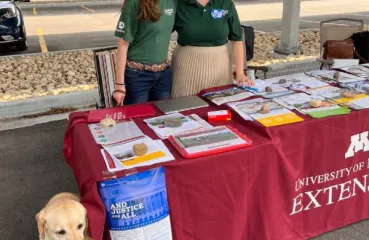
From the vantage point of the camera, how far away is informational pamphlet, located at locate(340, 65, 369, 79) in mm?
3404

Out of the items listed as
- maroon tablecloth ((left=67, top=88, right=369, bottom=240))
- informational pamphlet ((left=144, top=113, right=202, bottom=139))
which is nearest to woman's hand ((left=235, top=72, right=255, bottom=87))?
maroon tablecloth ((left=67, top=88, right=369, bottom=240))

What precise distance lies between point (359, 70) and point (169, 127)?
192 centimetres

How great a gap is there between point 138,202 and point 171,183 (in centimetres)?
20

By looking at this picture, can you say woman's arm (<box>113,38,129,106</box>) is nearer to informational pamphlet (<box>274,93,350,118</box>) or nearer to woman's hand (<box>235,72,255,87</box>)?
woman's hand (<box>235,72,255,87</box>)

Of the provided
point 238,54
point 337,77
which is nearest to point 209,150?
point 238,54

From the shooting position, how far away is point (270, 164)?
2334mm

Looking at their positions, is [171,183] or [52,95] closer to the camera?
[171,183]

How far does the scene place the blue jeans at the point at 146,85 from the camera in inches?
116

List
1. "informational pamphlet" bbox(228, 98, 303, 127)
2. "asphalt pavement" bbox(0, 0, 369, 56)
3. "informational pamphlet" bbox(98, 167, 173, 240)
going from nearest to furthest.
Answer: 1. "informational pamphlet" bbox(98, 167, 173, 240)
2. "informational pamphlet" bbox(228, 98, 303, 127)
3. "asphalt pavement" bbox(0, 0, 369, 56)

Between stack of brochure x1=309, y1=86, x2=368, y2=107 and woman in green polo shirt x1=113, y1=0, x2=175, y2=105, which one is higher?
woman in green polo shirt x1=113, y1=0, x2=175, y2=105

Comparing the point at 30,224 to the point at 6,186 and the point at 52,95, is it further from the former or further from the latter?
the point at 52,95

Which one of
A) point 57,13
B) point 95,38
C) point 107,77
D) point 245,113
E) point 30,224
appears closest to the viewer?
point 245,113

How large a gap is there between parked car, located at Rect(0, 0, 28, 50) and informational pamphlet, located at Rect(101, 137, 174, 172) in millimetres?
6826

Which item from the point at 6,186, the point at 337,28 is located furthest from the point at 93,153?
the point at 337,28
